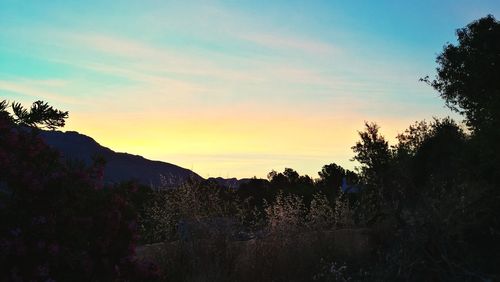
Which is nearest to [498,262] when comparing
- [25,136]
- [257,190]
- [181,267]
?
[181,267]

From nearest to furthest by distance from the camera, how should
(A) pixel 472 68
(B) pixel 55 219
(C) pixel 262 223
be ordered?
(B) pixel 55 219, (C) pixel 262 223, (A) pixel 472 68

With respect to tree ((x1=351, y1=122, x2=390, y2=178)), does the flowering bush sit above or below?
below

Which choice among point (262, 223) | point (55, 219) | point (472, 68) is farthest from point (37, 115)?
point (472, 68)

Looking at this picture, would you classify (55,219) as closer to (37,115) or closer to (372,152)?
(37,115)

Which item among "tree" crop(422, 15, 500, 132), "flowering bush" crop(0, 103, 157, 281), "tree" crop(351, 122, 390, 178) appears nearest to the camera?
"flowering bush" crop(0, 103, 157, 281)

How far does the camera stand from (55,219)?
4887 millimetres

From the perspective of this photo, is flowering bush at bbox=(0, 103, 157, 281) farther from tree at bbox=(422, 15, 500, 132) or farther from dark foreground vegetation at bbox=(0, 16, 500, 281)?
tree at bbox=(422, 15, 500, 132)

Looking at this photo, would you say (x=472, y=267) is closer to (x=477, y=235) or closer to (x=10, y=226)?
(x=477, y=235)

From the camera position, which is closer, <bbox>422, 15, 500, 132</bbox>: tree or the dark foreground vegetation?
the dark foreground vegetation

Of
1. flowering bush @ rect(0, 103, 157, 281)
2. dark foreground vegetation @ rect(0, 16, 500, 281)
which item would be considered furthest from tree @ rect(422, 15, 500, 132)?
flowering bush @ rect(0, 103, 157, 281)

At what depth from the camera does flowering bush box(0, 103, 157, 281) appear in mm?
4676

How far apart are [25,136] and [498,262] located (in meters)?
6.25

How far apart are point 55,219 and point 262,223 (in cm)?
529

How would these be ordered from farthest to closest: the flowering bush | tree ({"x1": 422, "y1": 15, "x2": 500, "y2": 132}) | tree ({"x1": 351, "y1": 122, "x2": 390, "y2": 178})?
tree ({"x1": 422, "y1": 15, "x2": 500, "y2": 132})
tree ({"x1": 351, "y1": 122, "x2": 390, "y2": 178})
the flowering bush
